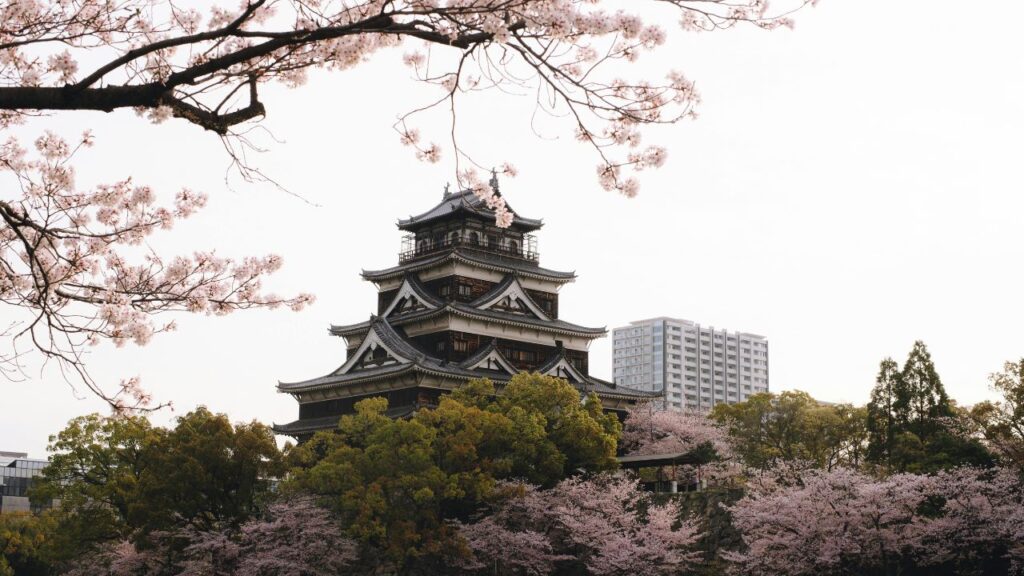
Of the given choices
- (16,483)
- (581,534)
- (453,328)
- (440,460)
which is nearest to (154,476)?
(440,460)

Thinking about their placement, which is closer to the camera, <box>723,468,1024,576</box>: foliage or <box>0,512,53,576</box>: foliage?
<box>723,468,1024,576</box>: foliage

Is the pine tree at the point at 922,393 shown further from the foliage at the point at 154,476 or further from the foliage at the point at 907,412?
the foliage at the point at 154,476

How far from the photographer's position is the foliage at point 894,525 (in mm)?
25359

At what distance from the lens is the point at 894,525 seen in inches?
1038

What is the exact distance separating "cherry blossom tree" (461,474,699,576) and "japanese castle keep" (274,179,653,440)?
11.0 metres

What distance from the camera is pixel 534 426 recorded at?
31.0 metres

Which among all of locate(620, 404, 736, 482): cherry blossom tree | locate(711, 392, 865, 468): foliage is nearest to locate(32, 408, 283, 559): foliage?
locate(620, 404, 736, 482): cherry blossom tree

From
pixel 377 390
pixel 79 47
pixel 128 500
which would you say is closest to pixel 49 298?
pixel 79 47

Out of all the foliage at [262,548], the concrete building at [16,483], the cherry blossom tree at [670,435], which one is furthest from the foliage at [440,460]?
the concrete building at [16,483]

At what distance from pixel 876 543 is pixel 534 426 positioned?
9.98 metres

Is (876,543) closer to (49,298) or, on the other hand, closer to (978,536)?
(978,536)

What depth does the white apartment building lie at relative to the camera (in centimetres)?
14338

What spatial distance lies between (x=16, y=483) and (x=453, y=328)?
4392cm

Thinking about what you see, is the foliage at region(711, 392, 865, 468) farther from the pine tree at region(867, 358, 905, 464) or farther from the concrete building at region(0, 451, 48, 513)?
the concrete building at region(0, 451, 48, 513)
